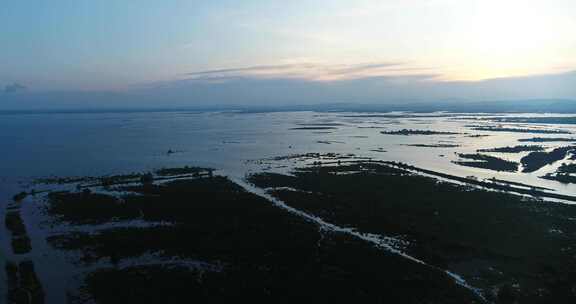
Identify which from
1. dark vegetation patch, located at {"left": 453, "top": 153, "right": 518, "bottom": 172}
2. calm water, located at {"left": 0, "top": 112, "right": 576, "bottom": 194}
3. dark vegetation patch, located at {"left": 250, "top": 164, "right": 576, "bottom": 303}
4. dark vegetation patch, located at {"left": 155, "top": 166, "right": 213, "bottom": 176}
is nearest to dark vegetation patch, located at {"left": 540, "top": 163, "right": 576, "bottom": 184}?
calm water, located at {"left": 0, "top": 112, "right": 576, "bottom": 194}

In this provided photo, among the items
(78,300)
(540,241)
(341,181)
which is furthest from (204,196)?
(540,241)

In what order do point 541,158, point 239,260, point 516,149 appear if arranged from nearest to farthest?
1. point 239,260
2. point 541,158
3. point 516,149

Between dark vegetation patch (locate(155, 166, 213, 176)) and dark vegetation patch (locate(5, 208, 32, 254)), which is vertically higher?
dark vegetation patch (locate(155, 166, 213, 176))

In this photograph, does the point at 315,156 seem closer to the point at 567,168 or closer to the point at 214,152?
the point at 214,152

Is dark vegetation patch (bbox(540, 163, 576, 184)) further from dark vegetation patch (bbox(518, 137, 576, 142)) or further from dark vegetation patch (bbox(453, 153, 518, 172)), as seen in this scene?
dark vegetation patch (bbox(518, 137, 576, 142))

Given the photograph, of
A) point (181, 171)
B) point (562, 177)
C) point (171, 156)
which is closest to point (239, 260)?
point (181, 171)
